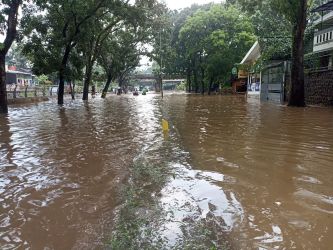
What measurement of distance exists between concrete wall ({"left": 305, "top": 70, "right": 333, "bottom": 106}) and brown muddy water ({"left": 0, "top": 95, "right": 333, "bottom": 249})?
535 inches

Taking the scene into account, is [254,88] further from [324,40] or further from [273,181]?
[273,181]

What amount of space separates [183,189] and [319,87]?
20.9 metres

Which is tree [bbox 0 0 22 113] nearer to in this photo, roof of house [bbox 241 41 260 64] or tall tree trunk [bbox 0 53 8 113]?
tall tree trunk [bbox 0 53 8 113]

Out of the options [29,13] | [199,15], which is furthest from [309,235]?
[199,15]

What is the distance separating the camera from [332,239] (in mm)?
3615

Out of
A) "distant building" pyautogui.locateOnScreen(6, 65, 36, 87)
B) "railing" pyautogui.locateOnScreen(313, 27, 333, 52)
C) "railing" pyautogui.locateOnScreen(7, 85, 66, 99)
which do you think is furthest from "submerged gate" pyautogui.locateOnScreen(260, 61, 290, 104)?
"distant building" pyautogui.locateOnScreen(6, 65, 36, 87)

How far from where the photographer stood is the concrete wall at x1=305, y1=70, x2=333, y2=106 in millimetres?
22250

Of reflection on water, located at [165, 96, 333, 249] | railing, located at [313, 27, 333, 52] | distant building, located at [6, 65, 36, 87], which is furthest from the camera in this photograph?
distant building, located at [6, 65, 36, 87]

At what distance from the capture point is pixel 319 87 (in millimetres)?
23703

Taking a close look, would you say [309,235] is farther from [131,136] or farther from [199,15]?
[199,15]

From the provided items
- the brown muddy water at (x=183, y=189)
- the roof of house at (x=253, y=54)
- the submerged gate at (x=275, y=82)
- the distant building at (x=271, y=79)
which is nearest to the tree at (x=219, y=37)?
the roof of house at (x=253, y=54)

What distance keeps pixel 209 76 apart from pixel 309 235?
51.6 metres

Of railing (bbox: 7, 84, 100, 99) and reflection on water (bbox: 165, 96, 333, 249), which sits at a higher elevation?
railing (bbox: 7, 84, 100, 99)

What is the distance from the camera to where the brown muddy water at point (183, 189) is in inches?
148
